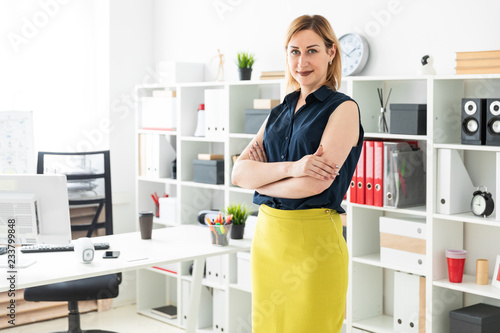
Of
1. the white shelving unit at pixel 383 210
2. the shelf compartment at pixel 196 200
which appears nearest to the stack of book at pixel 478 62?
the white shelving unit at pixel 383 210

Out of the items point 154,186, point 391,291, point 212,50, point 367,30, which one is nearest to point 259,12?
point 212,50

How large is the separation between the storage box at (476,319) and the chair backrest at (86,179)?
6.72 feet

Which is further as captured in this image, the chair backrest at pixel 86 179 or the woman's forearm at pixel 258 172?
the chair backrest at pixel 86 179

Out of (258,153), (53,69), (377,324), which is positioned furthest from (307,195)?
(53,69)

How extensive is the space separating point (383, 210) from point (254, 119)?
0.98 m

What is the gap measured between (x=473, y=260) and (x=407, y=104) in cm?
87

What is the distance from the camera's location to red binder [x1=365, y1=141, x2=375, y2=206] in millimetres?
3424

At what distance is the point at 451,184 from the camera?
10.4 feet

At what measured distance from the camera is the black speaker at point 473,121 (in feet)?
9.93

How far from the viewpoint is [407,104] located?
327 cm

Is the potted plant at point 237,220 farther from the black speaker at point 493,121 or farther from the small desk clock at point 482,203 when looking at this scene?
the black speaker at point 493,121

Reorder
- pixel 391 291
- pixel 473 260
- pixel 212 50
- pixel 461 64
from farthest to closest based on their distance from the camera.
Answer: pixel 212 50 < pixel 391 291 < pixel 473 260 < pixel 461 64

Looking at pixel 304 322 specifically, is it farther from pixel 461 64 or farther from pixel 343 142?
pixel 461 64

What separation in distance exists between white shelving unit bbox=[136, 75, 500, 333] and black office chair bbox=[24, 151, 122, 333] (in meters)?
0.64
